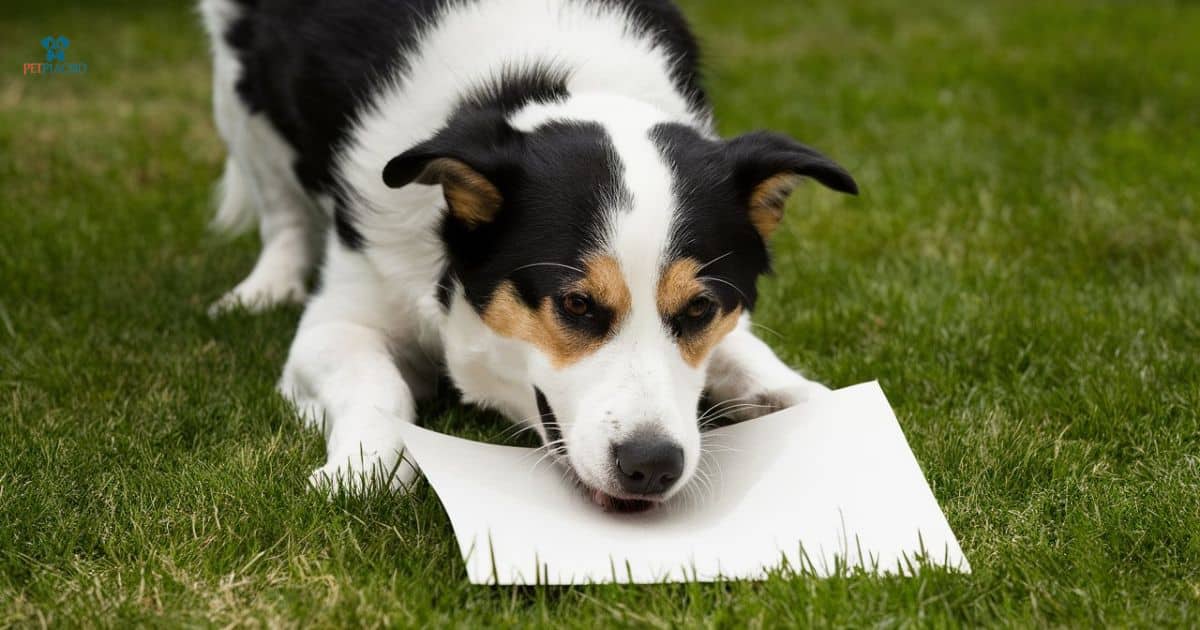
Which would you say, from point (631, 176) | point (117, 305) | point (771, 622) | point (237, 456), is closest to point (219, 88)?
point (117, 305)

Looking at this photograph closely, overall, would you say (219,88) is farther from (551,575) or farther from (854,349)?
(551,575)

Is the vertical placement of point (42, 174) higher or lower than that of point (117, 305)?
lower

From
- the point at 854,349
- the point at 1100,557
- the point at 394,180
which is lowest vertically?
the point at 854,349

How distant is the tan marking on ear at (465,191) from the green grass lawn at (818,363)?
68 cm

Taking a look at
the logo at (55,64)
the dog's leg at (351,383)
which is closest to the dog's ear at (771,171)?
the dog's leg at (351,383)

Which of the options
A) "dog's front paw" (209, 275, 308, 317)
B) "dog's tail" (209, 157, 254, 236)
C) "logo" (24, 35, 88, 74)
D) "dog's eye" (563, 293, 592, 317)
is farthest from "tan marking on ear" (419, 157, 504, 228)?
"logo" (24, 35, 88, 74)

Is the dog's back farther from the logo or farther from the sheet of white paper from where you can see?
the logo

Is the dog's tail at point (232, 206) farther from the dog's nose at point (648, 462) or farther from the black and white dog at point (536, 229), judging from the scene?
the dog's nose at point (648, 462)

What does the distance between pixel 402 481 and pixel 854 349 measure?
1.77 metres

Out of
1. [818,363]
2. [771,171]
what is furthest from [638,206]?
[818,363]

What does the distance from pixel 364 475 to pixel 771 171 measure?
4.11 feet

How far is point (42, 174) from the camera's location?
602 cm

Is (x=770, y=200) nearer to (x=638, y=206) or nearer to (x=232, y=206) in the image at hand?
(x=638, y=206)

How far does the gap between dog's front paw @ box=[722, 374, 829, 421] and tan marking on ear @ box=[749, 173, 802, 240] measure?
431 mm
